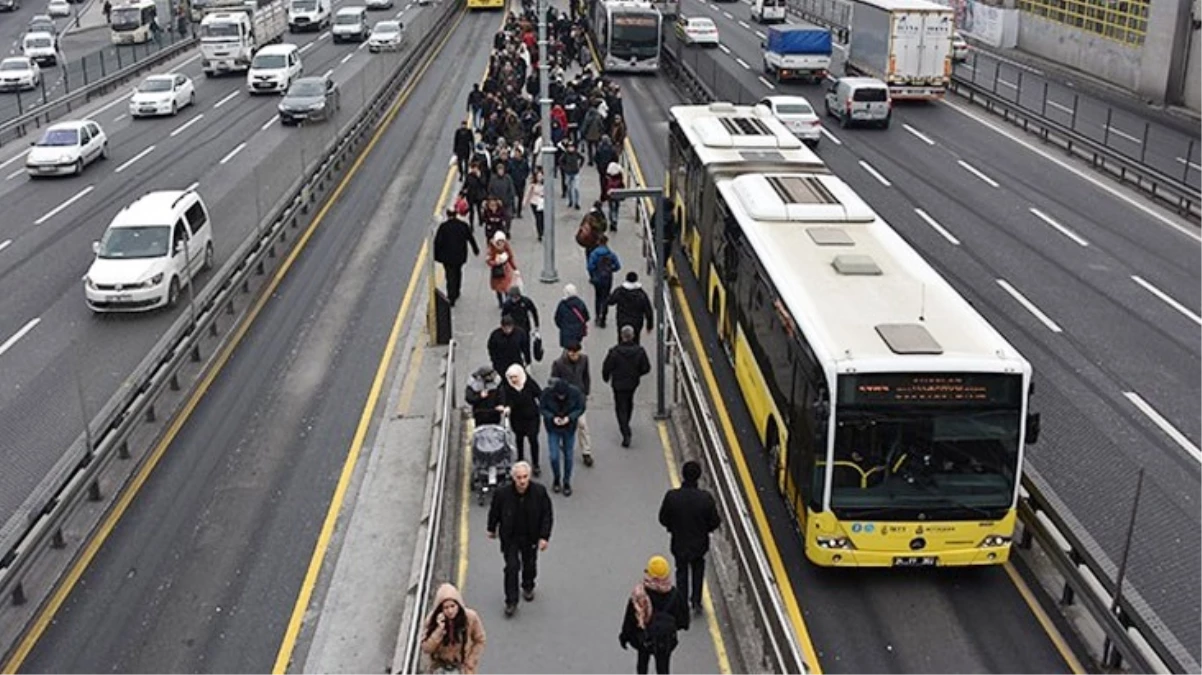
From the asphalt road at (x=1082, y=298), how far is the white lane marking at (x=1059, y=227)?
0.05 metres

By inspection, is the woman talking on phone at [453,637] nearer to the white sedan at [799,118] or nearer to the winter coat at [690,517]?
the winter coat at [690,517]

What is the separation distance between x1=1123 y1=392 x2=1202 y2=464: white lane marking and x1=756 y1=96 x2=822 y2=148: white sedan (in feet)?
66.4

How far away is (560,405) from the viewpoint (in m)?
14.8

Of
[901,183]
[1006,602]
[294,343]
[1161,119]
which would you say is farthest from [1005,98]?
[1006,602]

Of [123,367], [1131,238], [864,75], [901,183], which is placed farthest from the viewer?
[864,75]

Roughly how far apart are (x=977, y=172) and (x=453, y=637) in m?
29.4

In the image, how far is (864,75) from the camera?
50656mm

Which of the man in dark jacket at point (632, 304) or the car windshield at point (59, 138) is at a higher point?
the man in dark jacket at point (632, 304)

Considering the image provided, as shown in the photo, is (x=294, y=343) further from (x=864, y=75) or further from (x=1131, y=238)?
(x=864, y=75)

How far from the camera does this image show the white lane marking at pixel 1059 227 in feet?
94.4

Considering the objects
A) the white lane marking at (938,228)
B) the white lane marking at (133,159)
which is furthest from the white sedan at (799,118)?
the white lane marking at (133,159)

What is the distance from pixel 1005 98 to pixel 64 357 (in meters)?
35.5

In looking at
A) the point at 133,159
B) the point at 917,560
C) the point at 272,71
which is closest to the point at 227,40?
the point at 272,71

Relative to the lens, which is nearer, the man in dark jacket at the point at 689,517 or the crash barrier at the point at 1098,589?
the crash barrier at the point at 1098,589
